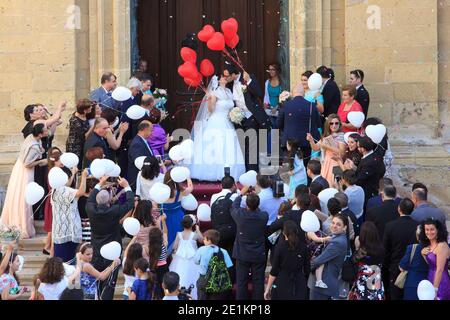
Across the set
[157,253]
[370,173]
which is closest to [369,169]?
[370,173]

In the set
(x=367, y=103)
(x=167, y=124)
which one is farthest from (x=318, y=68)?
(x=167, y=124)

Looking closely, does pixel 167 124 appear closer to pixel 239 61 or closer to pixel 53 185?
pixel 239 61

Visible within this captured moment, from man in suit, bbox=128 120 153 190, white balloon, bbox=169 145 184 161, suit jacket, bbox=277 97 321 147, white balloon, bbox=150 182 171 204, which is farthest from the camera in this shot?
suit jacket, bbox=277 97 321 147

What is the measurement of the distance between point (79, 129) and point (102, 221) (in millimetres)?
1955

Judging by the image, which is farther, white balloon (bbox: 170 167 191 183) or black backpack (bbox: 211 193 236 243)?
white balloon (bbox: 170 167 191 183)

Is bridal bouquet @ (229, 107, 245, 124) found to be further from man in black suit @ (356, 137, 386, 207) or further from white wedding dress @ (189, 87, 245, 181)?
man in black suit @ (356, 137, 386, 207)

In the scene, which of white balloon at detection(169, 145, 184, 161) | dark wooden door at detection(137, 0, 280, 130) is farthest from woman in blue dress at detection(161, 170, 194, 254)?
dark wooden door at detection(137, 0, 280, 130)

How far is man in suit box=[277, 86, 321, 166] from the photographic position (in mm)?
14000

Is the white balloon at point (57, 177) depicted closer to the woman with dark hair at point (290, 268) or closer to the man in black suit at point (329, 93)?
the woman with dark hair at point (290, 268)

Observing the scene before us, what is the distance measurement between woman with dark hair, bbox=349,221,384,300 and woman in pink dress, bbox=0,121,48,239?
412 cm

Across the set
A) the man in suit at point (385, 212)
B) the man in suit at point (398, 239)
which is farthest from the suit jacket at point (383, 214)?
the man in suit at point (398, 239)

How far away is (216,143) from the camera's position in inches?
581

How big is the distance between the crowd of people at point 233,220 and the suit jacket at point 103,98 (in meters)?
0.01

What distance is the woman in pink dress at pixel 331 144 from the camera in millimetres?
13500
